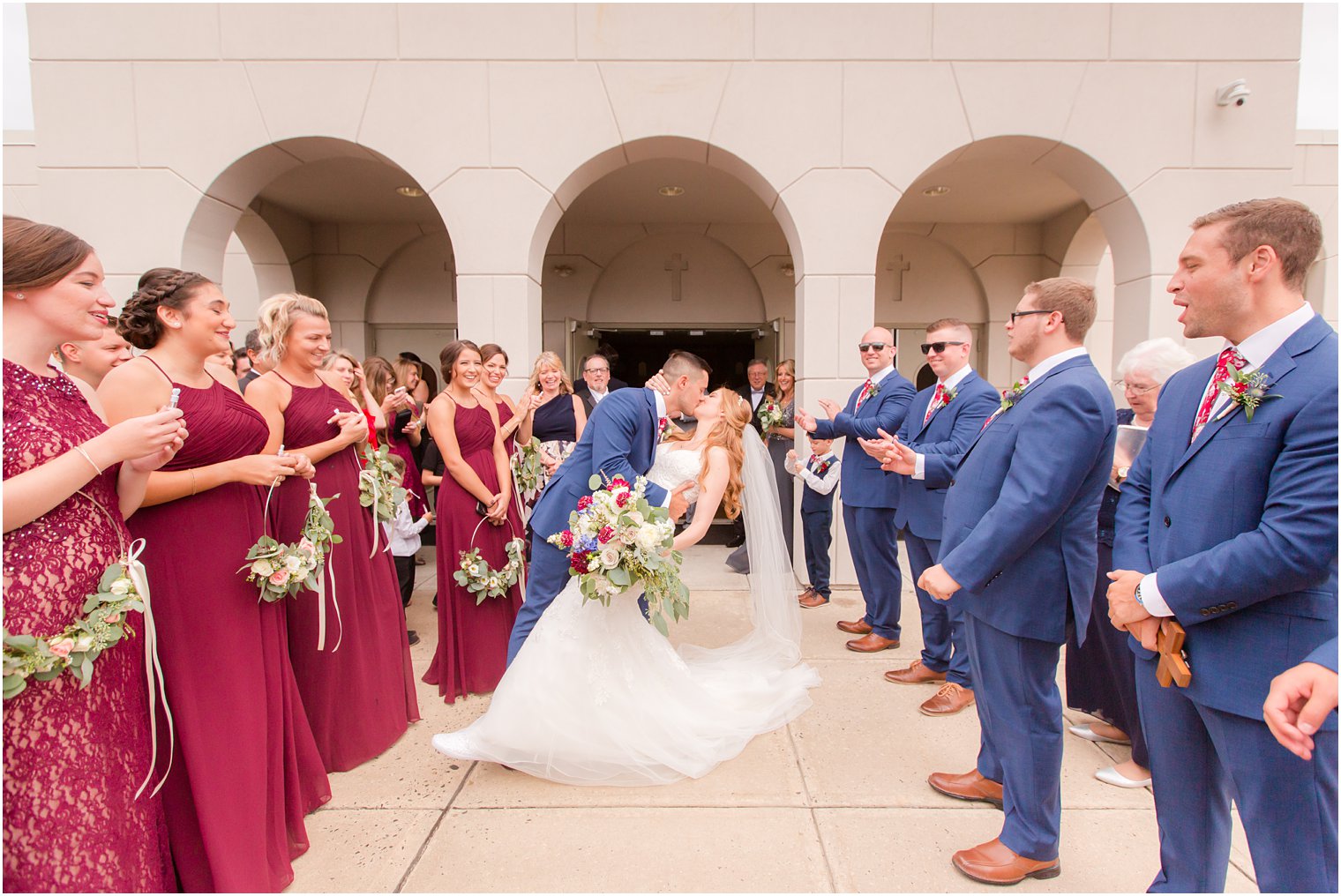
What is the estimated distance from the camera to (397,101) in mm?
6188

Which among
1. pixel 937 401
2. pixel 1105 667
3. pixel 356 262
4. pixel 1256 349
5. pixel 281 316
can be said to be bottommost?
pixel 1105 667

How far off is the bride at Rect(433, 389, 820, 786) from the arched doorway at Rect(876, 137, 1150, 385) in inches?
275

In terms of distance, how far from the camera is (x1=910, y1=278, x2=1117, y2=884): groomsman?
2.41 metres

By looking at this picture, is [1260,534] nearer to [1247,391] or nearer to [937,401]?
[1247,391]

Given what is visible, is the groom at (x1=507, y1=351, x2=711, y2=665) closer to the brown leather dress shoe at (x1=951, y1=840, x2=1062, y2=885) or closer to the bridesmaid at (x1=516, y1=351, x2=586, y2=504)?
the bridesmaid at (x1=516, y1=351, x2=586, y2=504)

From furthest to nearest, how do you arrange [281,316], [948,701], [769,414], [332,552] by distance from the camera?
[769,414] < [948,701] < [332,552] < [281,316]

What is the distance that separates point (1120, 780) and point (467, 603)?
3904 millimetres

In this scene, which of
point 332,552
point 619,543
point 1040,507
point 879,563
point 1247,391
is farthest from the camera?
point 879,563

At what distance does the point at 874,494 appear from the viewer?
16.1ft

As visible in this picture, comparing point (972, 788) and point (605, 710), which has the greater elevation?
point (605, 710)

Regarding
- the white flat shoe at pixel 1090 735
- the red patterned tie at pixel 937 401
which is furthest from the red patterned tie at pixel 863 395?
the white flat shoe at pixel 1090 735

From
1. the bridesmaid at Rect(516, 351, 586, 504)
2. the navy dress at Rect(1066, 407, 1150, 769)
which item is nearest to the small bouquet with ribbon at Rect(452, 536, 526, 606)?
the bridesmaid at Rect(516, 351, 586, 504)

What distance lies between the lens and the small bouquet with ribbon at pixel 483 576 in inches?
166

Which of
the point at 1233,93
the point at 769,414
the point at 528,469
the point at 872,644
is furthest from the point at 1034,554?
the point at 1233,93
